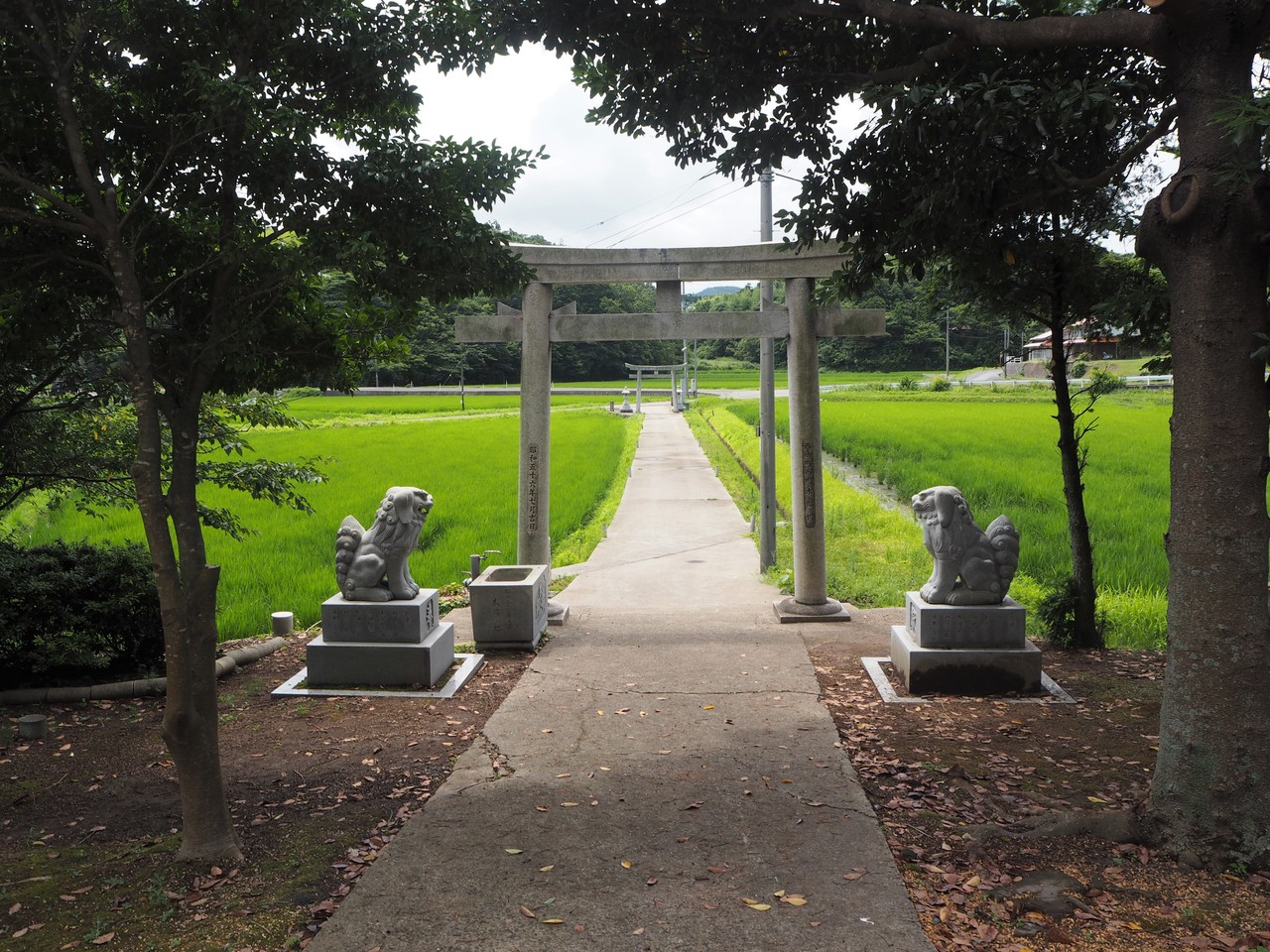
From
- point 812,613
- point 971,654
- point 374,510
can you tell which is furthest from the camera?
point 374,510

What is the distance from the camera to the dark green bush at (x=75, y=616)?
21.9 feet

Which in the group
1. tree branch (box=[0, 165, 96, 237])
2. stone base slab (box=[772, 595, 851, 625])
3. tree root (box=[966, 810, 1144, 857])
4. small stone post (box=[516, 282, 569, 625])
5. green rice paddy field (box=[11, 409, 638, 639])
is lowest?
stone base slab (box=[772, 595, 851, 625])

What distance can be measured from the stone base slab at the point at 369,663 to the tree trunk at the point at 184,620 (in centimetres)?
261

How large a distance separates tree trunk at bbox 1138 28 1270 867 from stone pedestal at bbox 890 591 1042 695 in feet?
8.53

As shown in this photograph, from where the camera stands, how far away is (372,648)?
7004 mm

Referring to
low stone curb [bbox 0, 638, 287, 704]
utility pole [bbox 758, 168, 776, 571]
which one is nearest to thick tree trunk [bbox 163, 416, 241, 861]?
low stone curb [bbox 0, 638, 287, 704]

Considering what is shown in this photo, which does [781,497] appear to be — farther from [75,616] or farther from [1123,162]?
[1123,162]

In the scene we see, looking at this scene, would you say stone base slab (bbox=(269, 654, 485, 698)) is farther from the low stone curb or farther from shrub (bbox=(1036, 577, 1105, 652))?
shrub (bbox=(1036, 577, 1105, 652))

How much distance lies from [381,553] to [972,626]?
4.42 metres

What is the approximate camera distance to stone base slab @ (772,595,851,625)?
9.06 metres

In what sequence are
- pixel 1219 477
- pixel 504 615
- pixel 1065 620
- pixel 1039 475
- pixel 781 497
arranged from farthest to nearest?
pixel 781 497 < pixel 1039 475 < pixel 504 615 < pixel 1065 620 < pixel 1219 477

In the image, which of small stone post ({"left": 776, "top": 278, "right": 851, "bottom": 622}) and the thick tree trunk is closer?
the thick tree trunk

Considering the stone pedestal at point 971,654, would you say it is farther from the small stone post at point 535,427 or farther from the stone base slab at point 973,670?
the small stone post at point 535,427

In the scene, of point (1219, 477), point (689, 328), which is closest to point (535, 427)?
point (689, 328)
